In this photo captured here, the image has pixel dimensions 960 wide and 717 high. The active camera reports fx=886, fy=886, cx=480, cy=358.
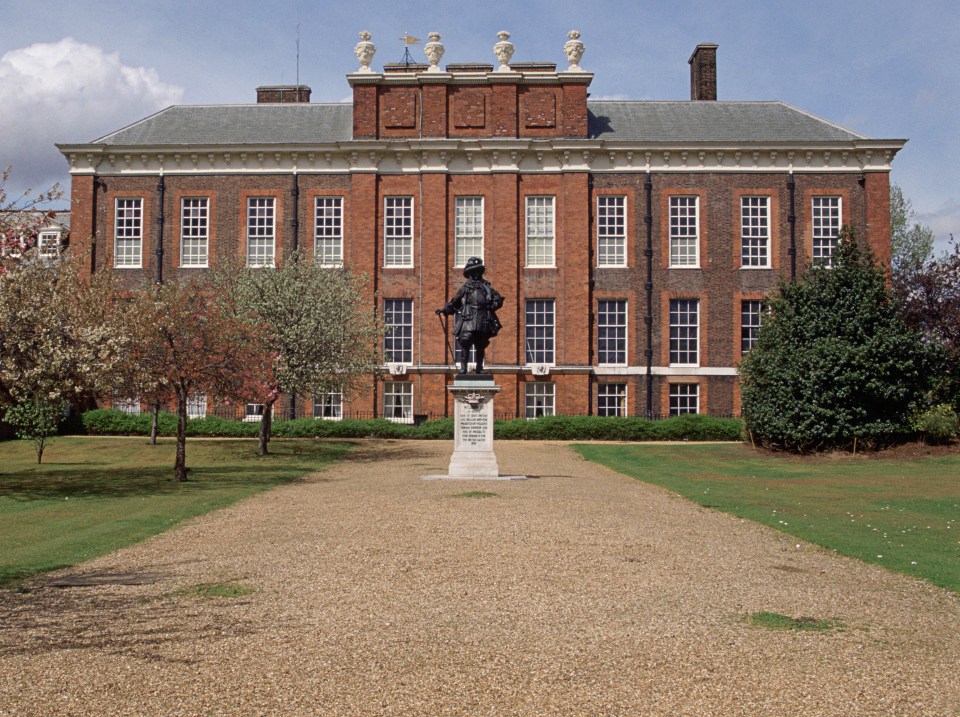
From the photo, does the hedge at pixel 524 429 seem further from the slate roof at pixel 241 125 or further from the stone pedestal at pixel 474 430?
the stone pedestal at pixel 474 430

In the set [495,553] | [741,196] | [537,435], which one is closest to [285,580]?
[495,553]

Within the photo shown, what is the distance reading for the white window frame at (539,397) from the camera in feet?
129

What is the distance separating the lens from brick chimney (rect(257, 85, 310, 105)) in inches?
1838

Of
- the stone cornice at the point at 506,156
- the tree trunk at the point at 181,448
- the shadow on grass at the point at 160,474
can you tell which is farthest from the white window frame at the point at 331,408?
the tree trunk at the point at 181,448

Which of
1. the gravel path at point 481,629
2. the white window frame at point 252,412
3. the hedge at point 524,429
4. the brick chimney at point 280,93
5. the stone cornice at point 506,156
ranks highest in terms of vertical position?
the brick chimney at point 280,93

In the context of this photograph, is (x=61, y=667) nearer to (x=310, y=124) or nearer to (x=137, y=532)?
(x=137, y=532)

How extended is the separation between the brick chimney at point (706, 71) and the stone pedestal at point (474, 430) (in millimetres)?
30996

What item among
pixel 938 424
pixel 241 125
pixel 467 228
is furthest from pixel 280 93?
pixel 938 424

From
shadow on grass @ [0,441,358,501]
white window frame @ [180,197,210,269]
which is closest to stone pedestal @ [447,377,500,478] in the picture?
shadow on grass @ [0,441,358,501]

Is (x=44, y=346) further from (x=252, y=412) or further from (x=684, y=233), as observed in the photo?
(x=684, y=233)

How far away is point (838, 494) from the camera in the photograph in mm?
17875

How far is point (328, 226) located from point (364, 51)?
8149 millimetres

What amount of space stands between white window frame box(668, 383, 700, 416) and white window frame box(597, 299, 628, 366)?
2695mm

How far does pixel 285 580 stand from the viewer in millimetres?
9273
